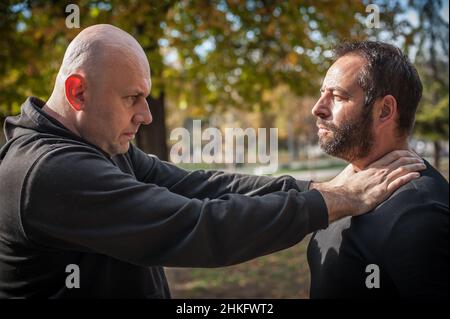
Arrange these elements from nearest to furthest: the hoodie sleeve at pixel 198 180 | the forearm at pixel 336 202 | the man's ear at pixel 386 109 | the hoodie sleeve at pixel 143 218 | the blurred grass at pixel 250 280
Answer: the hoodie sleeve at pixel 143 218
the forearm at pixel 336 202
the man's ear at pixel 386 109
the hoodie sleeve at pixel 198 180
the blurred grass at pixel 250 280

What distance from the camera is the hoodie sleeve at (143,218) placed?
6.34ft

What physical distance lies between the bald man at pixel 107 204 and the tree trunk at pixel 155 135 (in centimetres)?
435

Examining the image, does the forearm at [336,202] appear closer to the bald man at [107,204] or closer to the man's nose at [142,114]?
the bald man at [107,204]

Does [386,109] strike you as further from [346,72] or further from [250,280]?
[250,280]

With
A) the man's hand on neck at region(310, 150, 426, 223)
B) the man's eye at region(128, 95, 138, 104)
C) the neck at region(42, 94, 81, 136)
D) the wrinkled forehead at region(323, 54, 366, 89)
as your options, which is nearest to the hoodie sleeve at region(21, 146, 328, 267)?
the man's hand on neck at region(310, 150, 426, 223)

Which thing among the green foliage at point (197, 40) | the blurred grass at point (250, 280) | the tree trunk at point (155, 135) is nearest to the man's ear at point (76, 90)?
the green foliage at point (197, 40)

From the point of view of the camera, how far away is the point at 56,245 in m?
2.06

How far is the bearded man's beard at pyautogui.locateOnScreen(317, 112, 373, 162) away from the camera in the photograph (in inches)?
95.7

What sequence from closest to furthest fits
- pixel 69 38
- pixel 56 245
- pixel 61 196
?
pixel 61 196 < pixel 56 245 < pixel 69 38

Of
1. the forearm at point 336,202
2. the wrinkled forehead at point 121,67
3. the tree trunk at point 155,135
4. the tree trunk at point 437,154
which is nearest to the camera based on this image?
the forearm at point 336,202

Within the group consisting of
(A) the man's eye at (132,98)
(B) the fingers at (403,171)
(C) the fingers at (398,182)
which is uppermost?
(A) the man's eye at (132,98)
